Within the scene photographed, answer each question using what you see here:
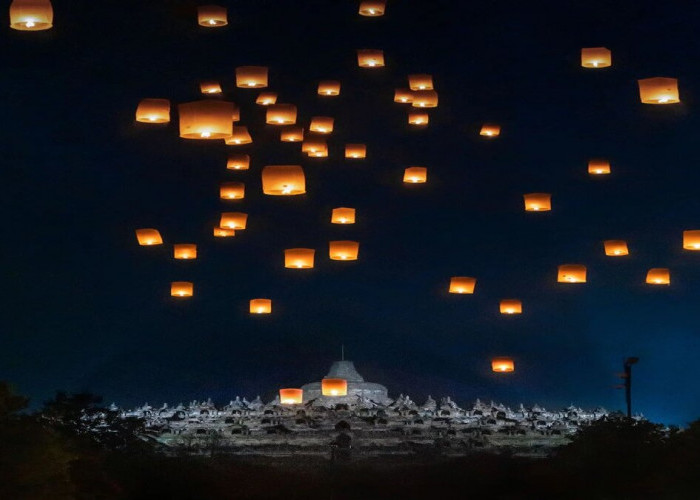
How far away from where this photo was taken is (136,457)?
17359 mm

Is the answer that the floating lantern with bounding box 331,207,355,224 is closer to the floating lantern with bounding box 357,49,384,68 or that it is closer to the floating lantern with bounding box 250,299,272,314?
the floating lantern with bounding box 250,299,272,314

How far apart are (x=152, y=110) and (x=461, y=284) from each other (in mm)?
6333

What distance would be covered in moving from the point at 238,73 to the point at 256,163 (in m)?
2.51

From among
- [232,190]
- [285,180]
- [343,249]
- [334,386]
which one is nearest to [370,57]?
[232,190]

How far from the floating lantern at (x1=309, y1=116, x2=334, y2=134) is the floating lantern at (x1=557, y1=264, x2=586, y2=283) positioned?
493 cm

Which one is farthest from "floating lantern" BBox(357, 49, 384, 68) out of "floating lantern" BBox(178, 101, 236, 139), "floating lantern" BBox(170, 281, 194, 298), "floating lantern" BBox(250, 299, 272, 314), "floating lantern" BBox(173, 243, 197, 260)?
"floating lantern" BBox(178, 101, 236, 139)

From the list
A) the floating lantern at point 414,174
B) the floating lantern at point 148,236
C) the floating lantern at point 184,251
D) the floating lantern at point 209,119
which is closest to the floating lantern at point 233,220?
the floating lantern at point 184,251

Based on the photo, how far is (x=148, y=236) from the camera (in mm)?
19562

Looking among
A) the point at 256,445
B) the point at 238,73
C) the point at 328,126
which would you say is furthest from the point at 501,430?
the point at 238,73

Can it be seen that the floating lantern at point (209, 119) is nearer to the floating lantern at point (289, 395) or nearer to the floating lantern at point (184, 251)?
→ the floating lantern at point (184, 251)

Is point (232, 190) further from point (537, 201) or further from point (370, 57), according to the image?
point (537, 201)

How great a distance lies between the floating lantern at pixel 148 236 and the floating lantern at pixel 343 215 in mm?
3125

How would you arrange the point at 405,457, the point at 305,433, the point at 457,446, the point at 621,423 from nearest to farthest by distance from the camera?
the point at 621,423 < the point at 405,457 < the point at 457,446 < the point at 305,433

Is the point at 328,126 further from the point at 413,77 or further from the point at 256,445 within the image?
the point at 256,445
